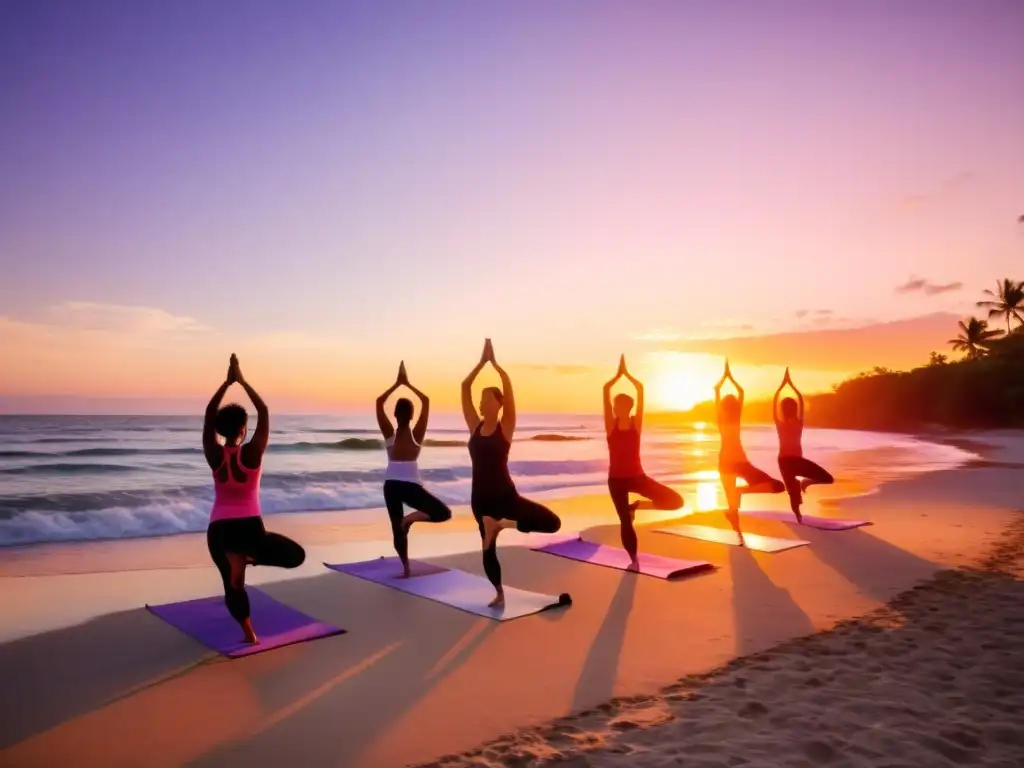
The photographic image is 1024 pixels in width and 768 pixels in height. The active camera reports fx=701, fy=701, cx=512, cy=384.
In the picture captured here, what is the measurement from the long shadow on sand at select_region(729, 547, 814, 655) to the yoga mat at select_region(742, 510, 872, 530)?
304 cm

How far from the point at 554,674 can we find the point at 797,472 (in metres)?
6.39

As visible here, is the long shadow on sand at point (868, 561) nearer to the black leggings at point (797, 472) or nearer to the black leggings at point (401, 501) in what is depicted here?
the black leggings at point (797, 472)

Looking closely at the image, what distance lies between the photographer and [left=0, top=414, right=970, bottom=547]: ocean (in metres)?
11.5


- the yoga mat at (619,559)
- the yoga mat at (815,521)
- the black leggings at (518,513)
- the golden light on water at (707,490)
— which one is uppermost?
the black leggings at (518,513)

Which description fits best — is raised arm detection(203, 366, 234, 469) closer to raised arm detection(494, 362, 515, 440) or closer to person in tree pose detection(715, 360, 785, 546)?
raised arm detection(494, 362, 515, 440)

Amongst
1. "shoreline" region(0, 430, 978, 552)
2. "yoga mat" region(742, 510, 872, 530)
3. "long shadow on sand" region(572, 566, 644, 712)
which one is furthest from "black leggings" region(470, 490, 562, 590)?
"yoga mat" region(742, 510, 872, 530)

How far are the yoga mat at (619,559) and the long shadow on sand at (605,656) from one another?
76cm

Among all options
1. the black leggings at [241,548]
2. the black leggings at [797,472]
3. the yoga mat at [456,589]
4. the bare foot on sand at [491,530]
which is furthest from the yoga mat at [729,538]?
the black leggings at [241,548]

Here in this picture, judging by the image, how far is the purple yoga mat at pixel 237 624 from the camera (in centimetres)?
476

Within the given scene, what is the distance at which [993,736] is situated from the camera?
3389mm

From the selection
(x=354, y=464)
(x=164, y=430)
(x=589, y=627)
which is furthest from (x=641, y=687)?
(x=164, y=430)

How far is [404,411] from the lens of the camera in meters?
6.91

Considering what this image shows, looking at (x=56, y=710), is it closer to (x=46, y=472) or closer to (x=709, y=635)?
(x=709, y=635)

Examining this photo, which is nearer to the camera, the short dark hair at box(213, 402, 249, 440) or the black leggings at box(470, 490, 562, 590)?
the short dark hair at box(213, 402, 249, 440)
